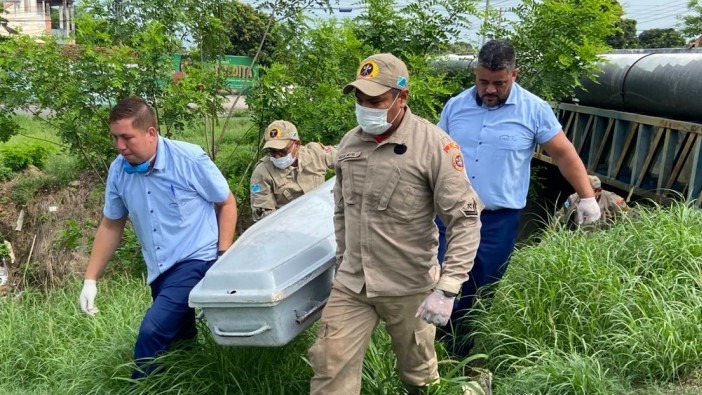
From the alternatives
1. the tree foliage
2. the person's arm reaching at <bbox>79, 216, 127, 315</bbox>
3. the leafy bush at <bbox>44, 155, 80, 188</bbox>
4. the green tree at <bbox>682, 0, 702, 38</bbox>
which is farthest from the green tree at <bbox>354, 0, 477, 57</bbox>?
the green tree at <bbox>682, 0, 702, 38</bbox>

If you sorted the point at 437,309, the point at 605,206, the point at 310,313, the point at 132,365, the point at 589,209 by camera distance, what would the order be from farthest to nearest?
the point at 605,206
the point at 589,209
the point at 132,365
the point at 310,313
the point at 437,309

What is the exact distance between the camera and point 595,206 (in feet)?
13.7

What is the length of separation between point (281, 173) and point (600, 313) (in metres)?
2.52

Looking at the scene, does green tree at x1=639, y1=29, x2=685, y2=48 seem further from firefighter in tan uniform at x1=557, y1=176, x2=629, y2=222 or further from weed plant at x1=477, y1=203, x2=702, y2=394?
weed plant at x1=477, y1=203, x2=702, y2=394

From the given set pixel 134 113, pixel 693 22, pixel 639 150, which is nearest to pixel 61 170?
pixel 639 150

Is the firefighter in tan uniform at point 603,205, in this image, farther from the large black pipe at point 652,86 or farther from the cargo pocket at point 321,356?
the cargo pocket at point 321,356

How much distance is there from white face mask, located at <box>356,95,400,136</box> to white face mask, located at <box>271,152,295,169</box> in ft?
8.18

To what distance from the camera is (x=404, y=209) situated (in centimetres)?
307

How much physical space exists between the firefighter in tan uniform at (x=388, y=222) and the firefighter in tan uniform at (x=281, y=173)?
2.31 meters

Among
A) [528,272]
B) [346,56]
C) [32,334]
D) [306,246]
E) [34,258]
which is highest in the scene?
[346,56]

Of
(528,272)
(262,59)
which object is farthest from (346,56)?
(528,272)

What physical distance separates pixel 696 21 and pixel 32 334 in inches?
1296

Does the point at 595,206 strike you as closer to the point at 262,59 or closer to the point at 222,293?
the point at 222,293

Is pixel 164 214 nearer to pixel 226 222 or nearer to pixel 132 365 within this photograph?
pixel 226 222
